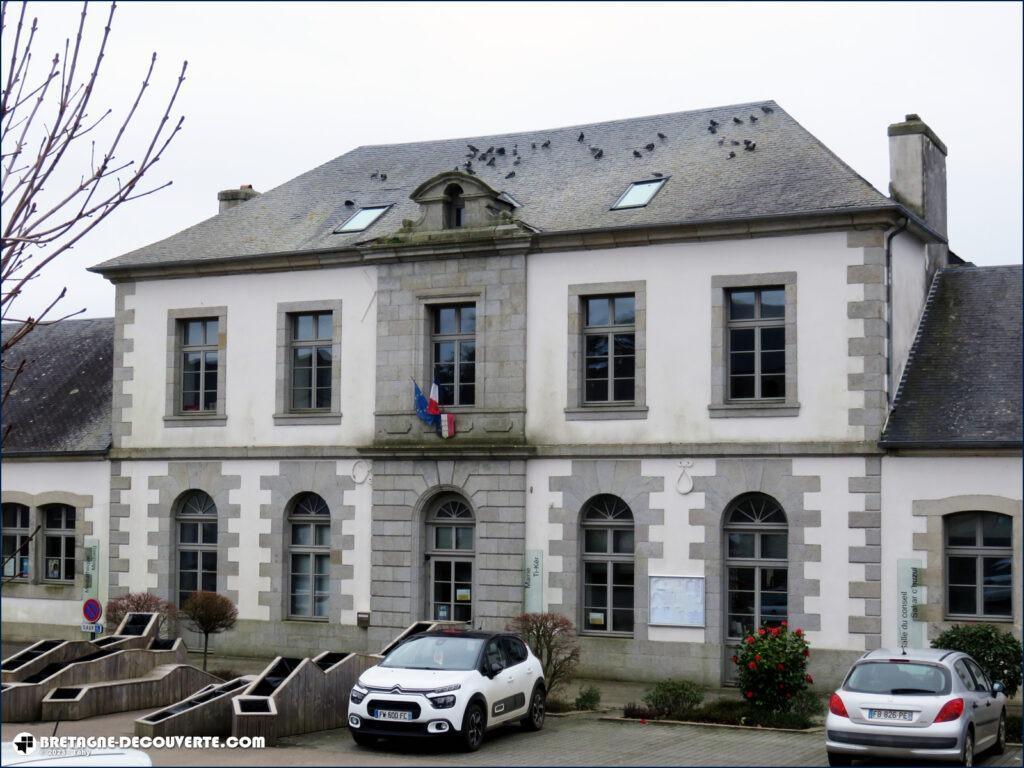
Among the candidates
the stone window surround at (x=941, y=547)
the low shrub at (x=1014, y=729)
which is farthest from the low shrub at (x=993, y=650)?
the stone window surround at (x=941, y=547)

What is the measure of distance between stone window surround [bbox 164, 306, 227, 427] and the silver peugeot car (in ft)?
49.8

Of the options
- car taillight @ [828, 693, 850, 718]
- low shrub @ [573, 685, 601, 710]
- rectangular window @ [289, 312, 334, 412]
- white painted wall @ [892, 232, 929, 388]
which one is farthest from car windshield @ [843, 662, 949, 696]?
rectangular window @ [289, 312, 334, 412]

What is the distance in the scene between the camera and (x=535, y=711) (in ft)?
59.1

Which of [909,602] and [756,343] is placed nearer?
[909,602]

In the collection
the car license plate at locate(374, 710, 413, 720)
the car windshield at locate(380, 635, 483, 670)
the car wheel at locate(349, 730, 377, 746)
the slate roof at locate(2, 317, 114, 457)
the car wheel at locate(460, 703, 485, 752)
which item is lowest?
the car wheel at locate(349, 730, 377, 746)

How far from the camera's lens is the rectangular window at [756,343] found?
2245 centimetres

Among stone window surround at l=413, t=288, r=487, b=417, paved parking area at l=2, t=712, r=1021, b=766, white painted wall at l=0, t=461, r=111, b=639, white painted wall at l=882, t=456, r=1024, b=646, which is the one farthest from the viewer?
white painted wall at l=0, t=461, r=111, b=639

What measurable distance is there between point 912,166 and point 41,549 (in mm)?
18432

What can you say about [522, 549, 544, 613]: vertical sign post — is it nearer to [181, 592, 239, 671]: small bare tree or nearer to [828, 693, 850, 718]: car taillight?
[181, 592, 239, 671]: small bare tree

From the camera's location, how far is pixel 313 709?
1766cm

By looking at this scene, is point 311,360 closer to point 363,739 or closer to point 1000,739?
point 363,739

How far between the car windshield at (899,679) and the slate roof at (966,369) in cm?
622

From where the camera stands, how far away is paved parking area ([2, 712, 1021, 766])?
15336 mm

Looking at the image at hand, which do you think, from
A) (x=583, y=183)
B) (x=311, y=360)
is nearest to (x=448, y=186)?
(x=583, y=183)
